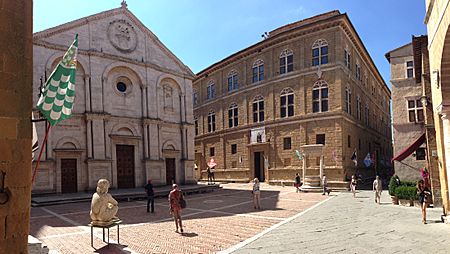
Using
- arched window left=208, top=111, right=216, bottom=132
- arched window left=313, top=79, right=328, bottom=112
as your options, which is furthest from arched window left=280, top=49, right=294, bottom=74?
arched window left=208, top=111, right=216, bottom=132

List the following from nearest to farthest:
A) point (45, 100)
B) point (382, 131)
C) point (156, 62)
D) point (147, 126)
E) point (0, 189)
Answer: point (0, 189), point (45, 100), point (147, 126), point (156, 62), point (382, 131)

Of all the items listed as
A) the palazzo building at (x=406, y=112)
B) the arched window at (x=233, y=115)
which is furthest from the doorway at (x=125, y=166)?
the palazzo building at (x=406, y=112)

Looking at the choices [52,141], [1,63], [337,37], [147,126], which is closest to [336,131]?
[337,37]

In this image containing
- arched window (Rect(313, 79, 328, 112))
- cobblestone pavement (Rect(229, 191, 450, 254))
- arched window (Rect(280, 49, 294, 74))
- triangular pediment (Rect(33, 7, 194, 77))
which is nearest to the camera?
cobblestone pavement (Rect(229, 191, 450, 254))

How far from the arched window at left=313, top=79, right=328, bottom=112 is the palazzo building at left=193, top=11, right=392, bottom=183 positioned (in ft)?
0.32

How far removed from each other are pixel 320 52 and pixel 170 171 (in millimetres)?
18191

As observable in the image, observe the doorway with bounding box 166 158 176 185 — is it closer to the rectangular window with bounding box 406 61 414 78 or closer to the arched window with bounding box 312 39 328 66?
the arched window with bounding box 312 39 328 66

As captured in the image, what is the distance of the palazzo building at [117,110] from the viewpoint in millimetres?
22891

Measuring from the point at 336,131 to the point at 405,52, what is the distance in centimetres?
889

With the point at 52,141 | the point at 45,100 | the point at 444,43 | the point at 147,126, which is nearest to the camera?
the point at 45,100

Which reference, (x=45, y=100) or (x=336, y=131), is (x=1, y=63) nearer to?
(x=45, y=100)

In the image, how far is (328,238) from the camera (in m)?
9.80

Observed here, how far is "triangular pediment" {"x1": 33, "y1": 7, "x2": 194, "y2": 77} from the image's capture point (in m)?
23.8

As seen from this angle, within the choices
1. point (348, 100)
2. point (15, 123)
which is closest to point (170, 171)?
point (348, 100)
